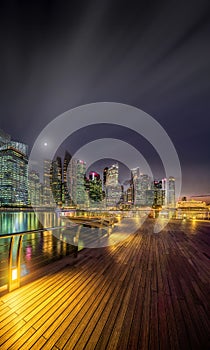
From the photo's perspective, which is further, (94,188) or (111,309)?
(94,188)

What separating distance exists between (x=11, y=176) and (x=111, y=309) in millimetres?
92764

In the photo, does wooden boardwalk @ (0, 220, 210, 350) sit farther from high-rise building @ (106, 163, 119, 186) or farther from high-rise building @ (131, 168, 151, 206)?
high-rise building @ (106, 163, 119, 186)

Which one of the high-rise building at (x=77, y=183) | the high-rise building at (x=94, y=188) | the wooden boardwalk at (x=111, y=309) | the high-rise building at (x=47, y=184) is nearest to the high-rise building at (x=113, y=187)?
the high-rise building at (x=94, y=188)

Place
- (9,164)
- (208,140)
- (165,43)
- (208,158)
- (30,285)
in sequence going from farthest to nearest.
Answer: (9,164) < (208,158) < (208,140) < (165,43) < (30,285)

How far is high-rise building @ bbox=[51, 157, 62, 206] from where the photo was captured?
87725 millimetres

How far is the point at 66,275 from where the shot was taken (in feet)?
8.83

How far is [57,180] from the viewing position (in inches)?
3575

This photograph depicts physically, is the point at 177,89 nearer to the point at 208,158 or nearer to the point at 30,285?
the point at 30,285

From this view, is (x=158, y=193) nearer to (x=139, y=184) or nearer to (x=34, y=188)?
(x=139, y=184)

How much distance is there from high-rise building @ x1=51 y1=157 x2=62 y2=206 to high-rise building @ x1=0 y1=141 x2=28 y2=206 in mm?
17471

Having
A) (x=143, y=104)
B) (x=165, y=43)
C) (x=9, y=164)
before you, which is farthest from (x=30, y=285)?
(x=9, y=164)

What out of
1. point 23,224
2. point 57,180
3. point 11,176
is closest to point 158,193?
point 23,224

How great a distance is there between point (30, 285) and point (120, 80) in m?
19.0

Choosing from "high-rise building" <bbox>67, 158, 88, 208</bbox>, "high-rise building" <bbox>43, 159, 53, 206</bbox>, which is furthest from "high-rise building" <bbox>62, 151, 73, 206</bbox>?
"high-rise building" <bbox>43, 159, 53, 206</bbox>
